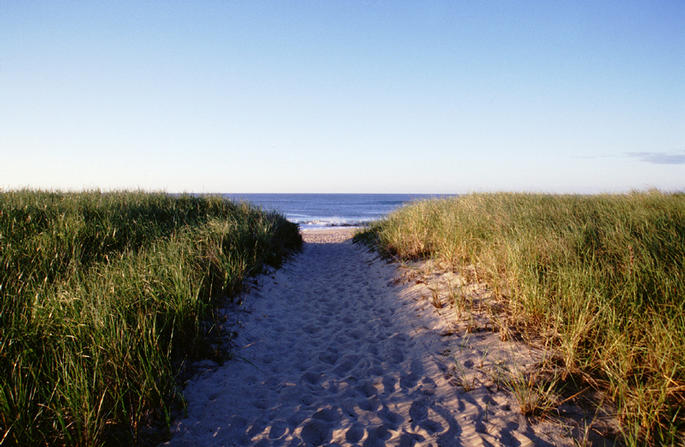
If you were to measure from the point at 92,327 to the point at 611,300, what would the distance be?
5302 mm

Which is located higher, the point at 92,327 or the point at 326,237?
the point at 92,327

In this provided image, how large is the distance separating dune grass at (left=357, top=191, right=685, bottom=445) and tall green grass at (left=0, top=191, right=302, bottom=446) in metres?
3.91

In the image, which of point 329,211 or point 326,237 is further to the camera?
point 329,211

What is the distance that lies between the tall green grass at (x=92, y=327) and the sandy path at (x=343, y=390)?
1.63 feet

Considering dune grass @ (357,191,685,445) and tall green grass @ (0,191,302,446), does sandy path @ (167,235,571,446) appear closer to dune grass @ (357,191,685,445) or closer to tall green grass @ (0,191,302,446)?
→ tall green grass @ (0,191,302,446)

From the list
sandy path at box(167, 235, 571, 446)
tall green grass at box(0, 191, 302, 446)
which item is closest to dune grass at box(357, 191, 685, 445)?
sandy path at box(167, 235, 571, 446)

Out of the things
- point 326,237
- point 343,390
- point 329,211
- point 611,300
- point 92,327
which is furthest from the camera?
point 329,211

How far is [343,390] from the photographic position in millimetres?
3664

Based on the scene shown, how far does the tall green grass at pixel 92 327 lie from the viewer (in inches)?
96.5

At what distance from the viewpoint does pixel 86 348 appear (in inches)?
116

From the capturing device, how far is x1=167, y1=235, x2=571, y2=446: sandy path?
287cm

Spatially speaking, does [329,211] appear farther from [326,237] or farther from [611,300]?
[611,300]

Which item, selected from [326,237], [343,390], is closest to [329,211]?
[326,237]

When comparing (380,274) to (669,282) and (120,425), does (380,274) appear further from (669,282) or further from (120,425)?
(120,425)
